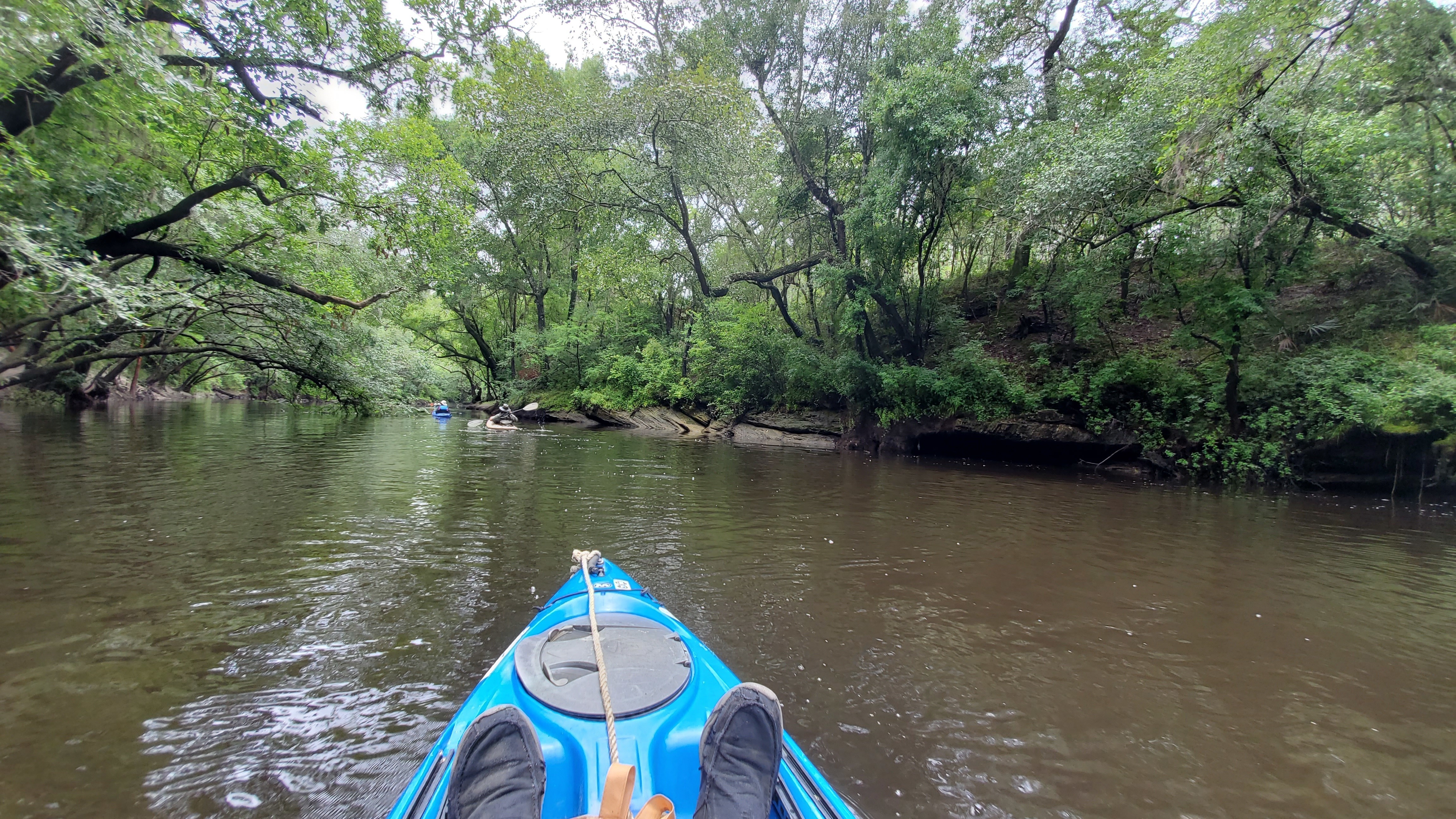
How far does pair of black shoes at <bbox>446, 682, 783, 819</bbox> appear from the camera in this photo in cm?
150

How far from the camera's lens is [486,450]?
42.0 ft

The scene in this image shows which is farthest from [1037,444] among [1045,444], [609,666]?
[609,666]

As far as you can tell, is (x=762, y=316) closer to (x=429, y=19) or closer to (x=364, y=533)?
(x=429, y=19)

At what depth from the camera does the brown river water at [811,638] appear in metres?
2.24

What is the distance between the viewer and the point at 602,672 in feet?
6.18

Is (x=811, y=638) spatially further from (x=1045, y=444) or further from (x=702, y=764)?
(x=1045, y=444)

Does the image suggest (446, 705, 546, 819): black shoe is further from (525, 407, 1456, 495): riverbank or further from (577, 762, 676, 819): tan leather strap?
(525, 407, 1456, 495): riverbank

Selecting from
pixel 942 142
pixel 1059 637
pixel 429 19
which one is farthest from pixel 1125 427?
pixel 429 19

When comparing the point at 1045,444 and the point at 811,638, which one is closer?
the point at 811,638

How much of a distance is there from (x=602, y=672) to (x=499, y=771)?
413 millimetres

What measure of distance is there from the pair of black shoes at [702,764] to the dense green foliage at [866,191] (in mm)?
5952

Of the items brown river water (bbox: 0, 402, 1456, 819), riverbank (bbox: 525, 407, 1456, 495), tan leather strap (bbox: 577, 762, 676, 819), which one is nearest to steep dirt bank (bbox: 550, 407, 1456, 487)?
riverbank (bbox: 525, 407, 1456, 495)

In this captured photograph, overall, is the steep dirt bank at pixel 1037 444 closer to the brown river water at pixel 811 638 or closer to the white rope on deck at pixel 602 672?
the brown river water at pixel 811 638

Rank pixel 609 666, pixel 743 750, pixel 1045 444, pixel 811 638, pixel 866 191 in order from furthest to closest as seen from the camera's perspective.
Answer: pixel 866 191 → pixel 1045 444 → pixel 811 638 → pixel 609 666 → pixel 743 750
